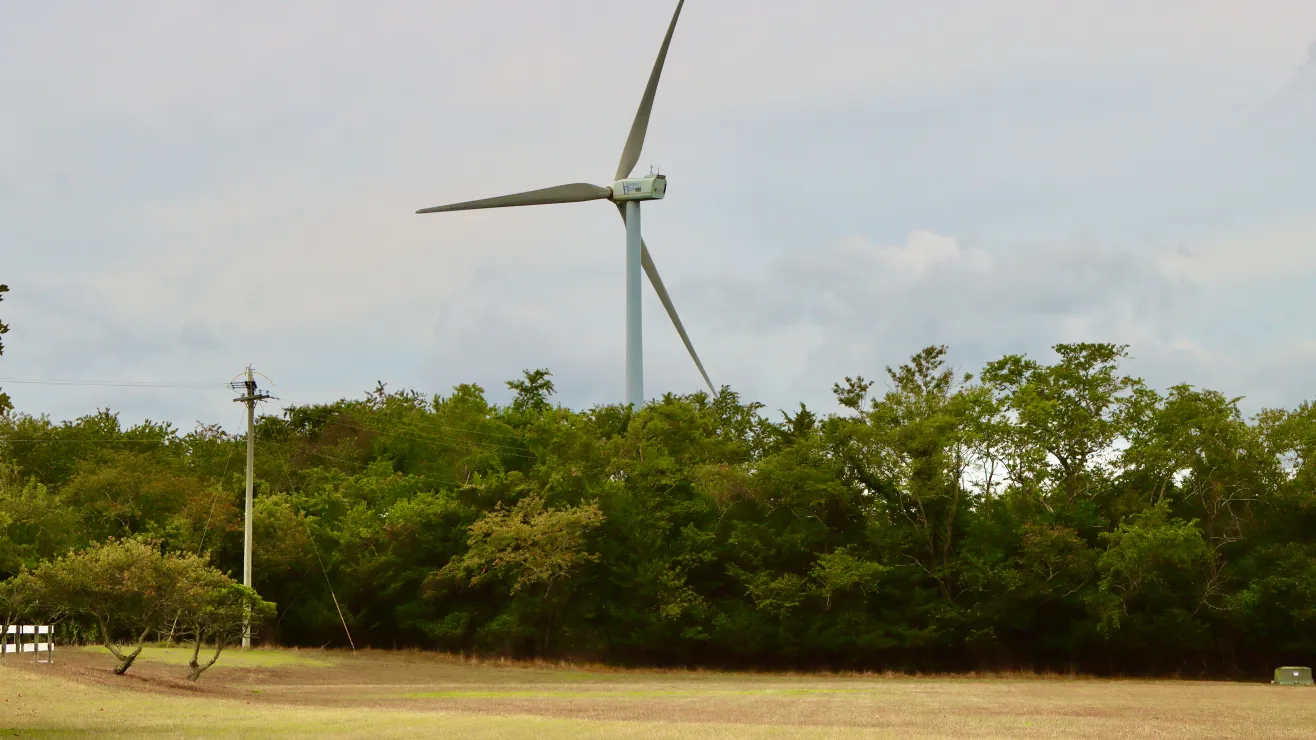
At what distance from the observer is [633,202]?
69.8 metres

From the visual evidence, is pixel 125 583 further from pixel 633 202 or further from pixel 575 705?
pixel 633 202

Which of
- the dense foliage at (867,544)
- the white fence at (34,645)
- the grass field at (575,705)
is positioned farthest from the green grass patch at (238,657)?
the dense foliage at (867,544)

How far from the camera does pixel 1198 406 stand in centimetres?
5706

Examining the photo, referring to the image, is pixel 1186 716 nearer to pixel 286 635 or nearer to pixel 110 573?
pixel 110 573

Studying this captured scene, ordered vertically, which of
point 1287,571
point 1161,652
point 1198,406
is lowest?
point 1161,652

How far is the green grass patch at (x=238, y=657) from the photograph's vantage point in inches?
1802

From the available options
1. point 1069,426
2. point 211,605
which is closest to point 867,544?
point 1069,426

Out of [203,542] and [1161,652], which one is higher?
[203,542]

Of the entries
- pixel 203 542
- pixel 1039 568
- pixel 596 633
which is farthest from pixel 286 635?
pixel 1039 568

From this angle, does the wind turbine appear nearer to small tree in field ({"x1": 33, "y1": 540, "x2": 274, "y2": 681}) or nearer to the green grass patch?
the green grass patch

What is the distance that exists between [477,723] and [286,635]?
46.1 meters

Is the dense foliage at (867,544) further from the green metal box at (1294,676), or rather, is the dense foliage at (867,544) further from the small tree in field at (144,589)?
the small tree in field at (144,589)

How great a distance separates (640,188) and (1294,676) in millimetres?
39256

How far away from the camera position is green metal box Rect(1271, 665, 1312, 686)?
46875 mm
